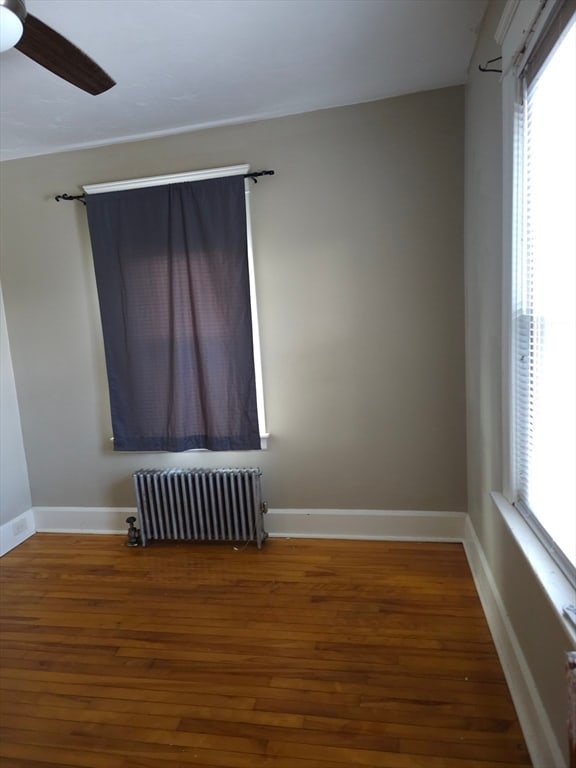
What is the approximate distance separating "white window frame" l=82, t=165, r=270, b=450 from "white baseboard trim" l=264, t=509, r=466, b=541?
1.73 ft

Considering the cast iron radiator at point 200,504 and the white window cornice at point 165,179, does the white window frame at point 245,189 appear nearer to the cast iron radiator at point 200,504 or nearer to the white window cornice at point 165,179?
the white window cornice at point 165,179

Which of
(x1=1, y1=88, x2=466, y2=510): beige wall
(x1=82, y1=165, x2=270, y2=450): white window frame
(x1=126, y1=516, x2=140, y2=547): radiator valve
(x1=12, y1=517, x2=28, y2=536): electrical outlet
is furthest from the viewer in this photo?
(x1=12, y1=517, x2=28, y2=536): electrical outlet

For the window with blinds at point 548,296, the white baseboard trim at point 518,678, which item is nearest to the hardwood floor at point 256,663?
the white baseboard trim at point 518,678

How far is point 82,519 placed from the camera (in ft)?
10.6

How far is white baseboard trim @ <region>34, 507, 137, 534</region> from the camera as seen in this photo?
3.15 metres

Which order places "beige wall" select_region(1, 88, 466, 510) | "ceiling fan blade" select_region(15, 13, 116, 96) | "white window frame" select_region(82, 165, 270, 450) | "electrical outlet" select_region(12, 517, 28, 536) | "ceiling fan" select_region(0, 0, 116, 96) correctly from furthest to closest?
"electrical outlet" select_region(12, 517, 28, 536) < "white window frame" select_region(82, 165, 270, 450) < "beige wall" select_region(1, 88, 466, 510) < "ceiling fan blade" select_region(15, 13, 116, 96) < "ceiling fan" select_region(0, 0, 116, 96)

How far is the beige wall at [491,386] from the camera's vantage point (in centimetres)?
→ 131

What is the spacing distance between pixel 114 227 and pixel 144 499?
5.75ft

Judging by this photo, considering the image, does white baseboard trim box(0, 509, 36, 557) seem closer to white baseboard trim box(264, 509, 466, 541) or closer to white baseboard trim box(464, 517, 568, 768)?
white baseboard trim box(264, 509, 466, 541)

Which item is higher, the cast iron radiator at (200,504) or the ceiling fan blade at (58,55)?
the ceiling fan blade at (58,55)

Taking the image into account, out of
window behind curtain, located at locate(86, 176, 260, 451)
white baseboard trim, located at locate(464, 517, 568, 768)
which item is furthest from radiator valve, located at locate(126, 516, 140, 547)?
white baseboard trim, located at locate(464, 517, 568, 768)

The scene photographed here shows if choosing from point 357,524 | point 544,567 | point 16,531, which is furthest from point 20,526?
point 544,567

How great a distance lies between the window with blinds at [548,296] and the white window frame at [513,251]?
23mm

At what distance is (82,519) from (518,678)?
2835 mm
